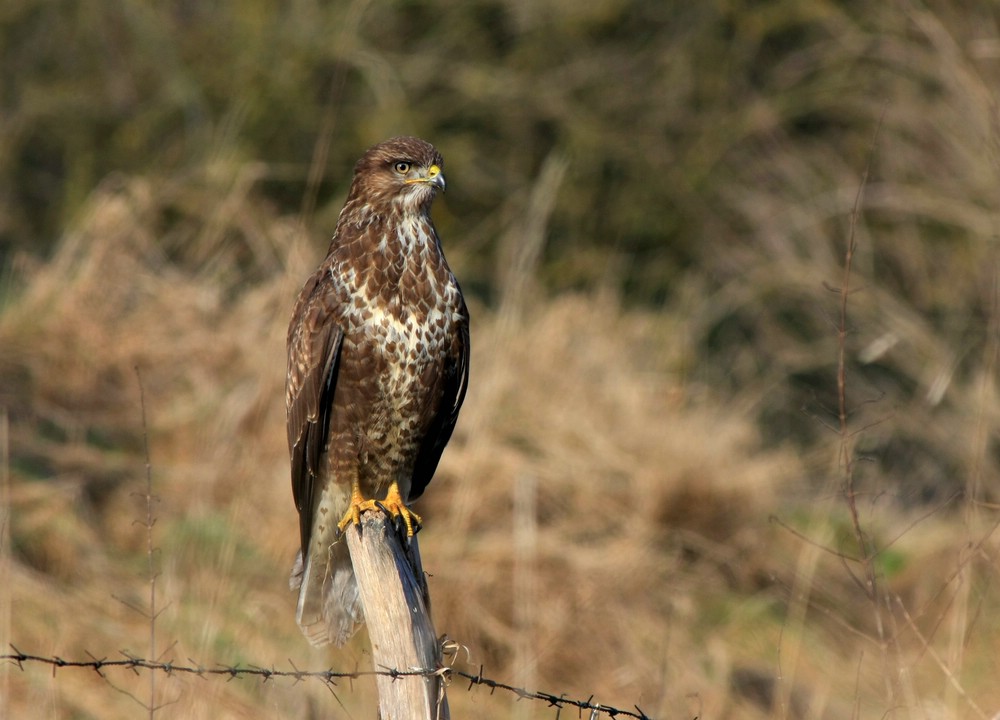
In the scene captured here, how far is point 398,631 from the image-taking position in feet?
9.20

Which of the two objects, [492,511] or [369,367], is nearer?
[369,367]

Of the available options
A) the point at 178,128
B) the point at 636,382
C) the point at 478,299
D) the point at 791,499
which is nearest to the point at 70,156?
the point at 178,128

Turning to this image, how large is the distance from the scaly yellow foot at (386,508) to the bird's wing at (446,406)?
12 cm

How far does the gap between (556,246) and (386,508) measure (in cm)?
682

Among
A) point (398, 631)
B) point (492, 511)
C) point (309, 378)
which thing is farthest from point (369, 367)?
point (492, 511)

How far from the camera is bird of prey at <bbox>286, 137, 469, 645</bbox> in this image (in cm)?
388

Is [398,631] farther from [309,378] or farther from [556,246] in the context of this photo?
[556,246]

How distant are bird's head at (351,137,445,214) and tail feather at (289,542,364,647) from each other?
94 cm

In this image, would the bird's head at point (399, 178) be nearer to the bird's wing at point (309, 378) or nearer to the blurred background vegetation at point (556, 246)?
the bird's wing at point (309, 378)

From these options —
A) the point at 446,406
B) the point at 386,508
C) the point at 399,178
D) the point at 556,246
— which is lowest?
the point at 386,508

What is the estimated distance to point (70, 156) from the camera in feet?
32.5

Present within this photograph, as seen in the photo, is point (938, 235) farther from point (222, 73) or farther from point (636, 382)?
point (222, 73)

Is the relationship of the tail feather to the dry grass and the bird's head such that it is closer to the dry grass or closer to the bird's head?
the bird's head

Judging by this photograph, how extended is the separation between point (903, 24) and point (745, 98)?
1.63 meters
